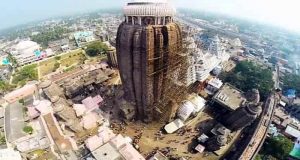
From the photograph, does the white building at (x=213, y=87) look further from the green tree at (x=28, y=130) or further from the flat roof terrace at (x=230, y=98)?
the green tree at (x=28, y=130)

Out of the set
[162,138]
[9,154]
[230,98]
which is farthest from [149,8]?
[9,154]

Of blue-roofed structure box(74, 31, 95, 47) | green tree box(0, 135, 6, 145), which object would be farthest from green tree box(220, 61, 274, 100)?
blue-roofed structure box(74, 31, 95, 47)

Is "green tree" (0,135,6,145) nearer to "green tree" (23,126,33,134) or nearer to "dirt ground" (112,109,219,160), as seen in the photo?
"green tree" (23,126,33,134)

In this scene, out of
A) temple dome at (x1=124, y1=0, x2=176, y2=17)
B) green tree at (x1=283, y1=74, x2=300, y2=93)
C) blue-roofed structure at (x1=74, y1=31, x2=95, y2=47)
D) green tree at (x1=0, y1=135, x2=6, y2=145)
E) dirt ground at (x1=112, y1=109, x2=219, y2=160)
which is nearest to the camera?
temple dome at (x1=124, y1=0, x2=176, y2=17)

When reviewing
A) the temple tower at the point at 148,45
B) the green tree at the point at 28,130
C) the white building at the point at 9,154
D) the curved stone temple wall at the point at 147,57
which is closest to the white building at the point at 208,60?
the curved stone temple wall at the point at 147,57

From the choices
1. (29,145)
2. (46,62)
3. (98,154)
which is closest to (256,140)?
(98,154)

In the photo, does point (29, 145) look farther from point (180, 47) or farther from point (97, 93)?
point (180, 47)

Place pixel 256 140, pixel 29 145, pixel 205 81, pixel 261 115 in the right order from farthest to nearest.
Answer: pixel 205 81, pixel 261 115, pixel 256 140, pixel 29 145
